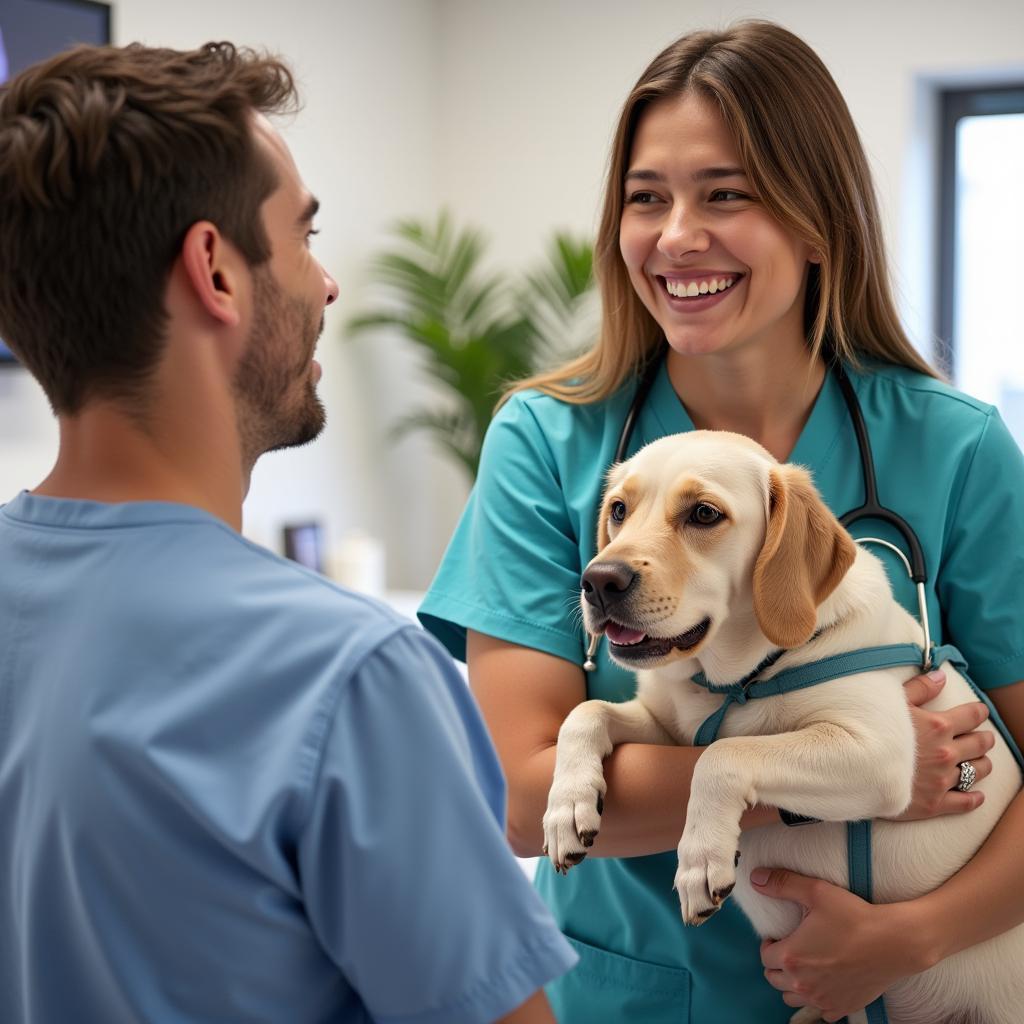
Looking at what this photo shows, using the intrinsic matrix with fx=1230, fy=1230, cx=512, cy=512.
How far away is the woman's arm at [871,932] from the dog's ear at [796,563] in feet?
0.83

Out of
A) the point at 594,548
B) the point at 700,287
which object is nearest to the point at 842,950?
the point at 594,548

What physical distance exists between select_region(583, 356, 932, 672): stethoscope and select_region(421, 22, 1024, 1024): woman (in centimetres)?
1

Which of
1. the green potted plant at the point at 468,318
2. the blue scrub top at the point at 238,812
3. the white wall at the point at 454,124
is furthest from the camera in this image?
the green potted plant at the point at 468,318

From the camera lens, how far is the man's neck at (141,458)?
2.59ft

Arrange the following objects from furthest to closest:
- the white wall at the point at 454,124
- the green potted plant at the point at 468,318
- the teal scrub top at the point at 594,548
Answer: the green potted plant at the point at 468,318, the white wall at the point at 454,124, the teal scrub top at the point at 594,548

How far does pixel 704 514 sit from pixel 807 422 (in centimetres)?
26

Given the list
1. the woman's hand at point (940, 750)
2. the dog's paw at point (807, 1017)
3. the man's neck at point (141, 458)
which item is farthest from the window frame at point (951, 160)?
the man's neck at point (141, 458)

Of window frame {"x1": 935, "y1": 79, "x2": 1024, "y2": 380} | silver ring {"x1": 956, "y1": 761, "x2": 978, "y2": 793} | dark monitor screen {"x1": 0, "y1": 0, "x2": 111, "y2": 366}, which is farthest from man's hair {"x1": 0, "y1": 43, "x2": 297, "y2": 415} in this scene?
window frame {"x1": 935, "y1": 79, "x2": 1024, "y2": 380}

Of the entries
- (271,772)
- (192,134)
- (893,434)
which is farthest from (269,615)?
(893,434)

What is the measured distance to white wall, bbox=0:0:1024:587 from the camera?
403cm

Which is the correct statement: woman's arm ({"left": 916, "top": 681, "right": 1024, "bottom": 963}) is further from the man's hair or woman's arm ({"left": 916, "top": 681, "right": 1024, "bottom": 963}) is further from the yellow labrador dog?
the man's hair

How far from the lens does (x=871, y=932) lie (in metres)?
1.17

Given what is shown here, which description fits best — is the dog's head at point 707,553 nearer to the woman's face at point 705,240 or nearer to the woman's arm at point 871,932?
the woman's face at point 705,240

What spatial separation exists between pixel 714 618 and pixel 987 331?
363cm
